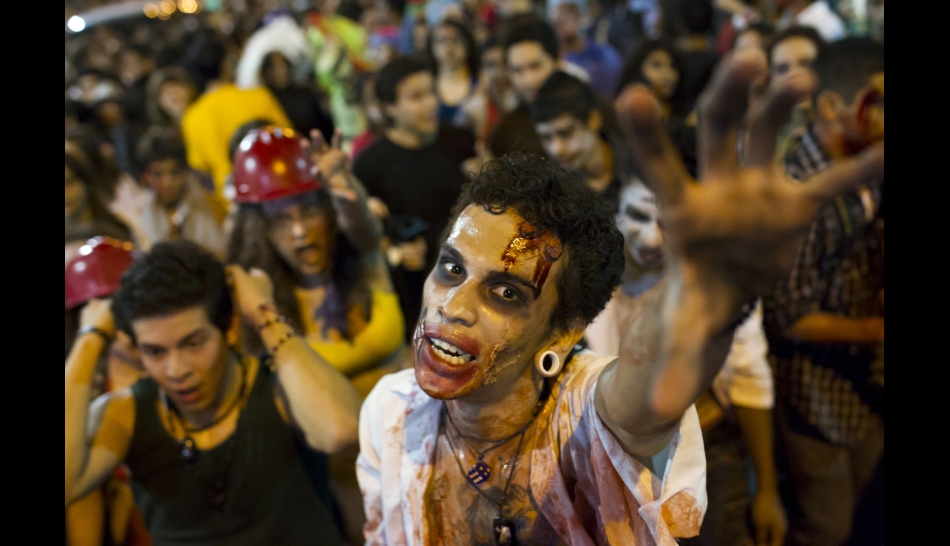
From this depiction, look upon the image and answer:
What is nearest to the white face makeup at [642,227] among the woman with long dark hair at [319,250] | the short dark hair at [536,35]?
the woman with long dark hair at [319,250]

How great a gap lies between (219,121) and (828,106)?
375cm

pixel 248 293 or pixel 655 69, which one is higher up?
pixel 655 69

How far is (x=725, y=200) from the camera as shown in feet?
3.37

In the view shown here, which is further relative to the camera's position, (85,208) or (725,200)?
(85,208)

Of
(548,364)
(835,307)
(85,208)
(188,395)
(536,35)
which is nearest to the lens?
(548,364)

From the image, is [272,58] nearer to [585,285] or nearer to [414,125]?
[414,125]

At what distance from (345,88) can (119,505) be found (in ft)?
15.5

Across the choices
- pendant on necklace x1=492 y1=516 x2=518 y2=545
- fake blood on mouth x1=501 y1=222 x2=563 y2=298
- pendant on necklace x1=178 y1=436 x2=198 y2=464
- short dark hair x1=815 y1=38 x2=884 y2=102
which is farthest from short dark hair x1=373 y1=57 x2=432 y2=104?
pendant on necklace x1=492 y1=516 x2=518 y2=545

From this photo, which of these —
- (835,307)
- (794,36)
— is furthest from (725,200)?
(794,36)

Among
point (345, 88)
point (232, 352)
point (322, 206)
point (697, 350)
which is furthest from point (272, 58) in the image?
point (697, 350)

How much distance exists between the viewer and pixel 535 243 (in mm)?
1617

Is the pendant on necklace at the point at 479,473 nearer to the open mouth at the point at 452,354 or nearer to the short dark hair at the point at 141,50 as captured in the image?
the open mouth at the point at 452,354

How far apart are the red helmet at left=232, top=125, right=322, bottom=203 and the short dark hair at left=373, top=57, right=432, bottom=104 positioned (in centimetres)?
130

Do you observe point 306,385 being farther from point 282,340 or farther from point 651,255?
point 651,255
